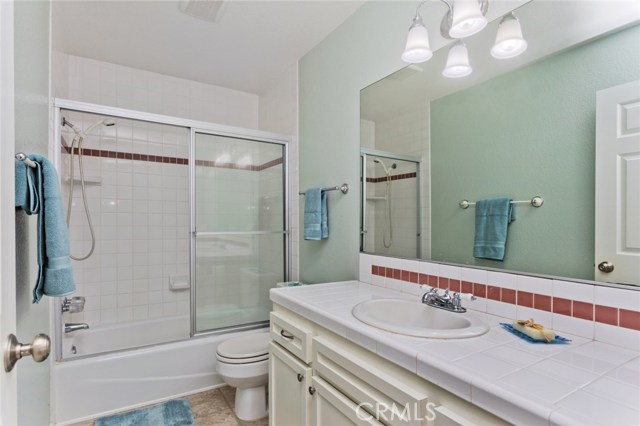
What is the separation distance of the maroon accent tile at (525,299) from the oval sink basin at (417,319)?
178 mm

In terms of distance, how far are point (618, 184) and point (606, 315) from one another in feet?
1.27

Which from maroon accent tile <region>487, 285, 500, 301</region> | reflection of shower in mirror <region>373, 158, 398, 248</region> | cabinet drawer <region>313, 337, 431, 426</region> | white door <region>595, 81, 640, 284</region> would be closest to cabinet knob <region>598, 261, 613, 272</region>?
white door <region>595, 81, 640, 284</region>

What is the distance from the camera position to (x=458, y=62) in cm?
146

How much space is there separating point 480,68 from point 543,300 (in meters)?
0.94

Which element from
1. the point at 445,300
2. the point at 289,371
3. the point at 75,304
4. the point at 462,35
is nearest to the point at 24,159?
the point at 289,371

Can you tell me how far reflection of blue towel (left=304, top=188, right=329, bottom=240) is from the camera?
7.35 ft

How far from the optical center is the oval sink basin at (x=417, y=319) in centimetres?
101

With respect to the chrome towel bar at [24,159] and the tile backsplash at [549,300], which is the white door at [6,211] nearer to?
the chrome towel bar at [24,159]

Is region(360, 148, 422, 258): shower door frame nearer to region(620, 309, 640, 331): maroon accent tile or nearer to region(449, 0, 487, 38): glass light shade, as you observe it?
region(449, 0, 487, 38): glass light shade

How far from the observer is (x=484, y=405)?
72 cm

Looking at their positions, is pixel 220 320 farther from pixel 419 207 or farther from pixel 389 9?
pixel 389 9

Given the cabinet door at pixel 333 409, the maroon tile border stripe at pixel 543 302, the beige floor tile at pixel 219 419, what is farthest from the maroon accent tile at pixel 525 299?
the beige floor tile at pixel 219 419

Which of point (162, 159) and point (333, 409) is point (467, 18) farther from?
point (162, 159)

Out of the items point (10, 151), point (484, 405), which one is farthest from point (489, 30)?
point (10, 151)
